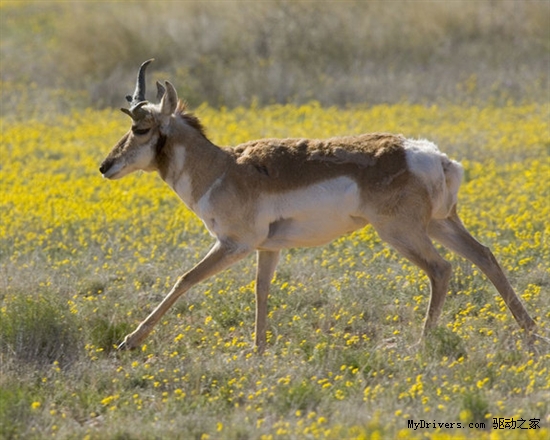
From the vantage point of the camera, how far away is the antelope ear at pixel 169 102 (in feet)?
28.1

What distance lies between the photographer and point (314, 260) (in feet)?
35.8

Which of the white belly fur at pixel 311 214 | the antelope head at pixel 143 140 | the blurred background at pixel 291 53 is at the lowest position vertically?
the blurred background at pixel 291 53

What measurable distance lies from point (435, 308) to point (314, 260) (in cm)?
271

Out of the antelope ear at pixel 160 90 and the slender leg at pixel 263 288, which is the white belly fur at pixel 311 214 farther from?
the antelope ear at pixel 160 90

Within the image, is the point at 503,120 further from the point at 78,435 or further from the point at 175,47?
the point at 78,435

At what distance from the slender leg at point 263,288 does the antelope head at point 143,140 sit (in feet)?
4.03

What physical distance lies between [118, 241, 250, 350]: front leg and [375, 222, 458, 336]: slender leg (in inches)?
45.0

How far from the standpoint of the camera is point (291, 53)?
78.9 feet

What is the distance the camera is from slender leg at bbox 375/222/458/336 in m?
8.25

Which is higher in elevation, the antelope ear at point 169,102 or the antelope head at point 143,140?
the antelope ear at point 169,102

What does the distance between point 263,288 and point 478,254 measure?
176 cm

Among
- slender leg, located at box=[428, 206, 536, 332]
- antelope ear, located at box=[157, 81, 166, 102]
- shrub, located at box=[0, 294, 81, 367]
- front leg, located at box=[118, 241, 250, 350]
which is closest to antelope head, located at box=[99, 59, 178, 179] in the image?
antelope ear, located at box=[157, 81, 166, 102]

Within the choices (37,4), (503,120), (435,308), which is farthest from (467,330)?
(37,4)

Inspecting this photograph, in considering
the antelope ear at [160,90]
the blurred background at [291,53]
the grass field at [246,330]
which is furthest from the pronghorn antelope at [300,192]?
the blurred background at [291,53]
